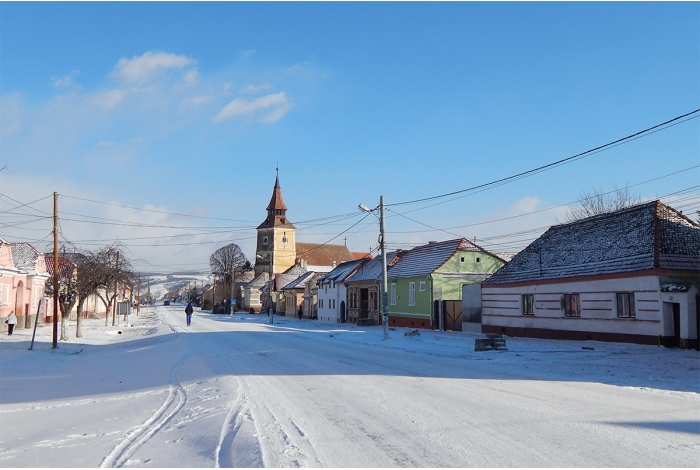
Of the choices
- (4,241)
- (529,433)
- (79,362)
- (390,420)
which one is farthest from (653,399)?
(4,241)

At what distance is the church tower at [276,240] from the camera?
114 meters

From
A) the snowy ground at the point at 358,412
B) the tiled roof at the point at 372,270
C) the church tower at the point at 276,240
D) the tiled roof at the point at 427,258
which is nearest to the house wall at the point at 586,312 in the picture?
the snowy ground at the point at 358,412

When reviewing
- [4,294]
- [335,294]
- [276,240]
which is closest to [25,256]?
[4,294]

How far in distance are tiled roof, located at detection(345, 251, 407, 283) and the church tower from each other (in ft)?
204

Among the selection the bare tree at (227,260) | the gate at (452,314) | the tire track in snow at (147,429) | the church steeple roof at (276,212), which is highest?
the church steeple roof at (276,212)

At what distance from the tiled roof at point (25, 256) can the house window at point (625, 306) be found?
35.8 meters

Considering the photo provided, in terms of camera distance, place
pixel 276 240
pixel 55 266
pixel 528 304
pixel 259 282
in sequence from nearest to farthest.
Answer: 1. pixel 55 266
2. pixel 528 304
3. pixel 259 282
4. pixel 276 240

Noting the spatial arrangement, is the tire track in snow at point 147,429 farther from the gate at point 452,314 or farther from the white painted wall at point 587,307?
the gate at point 452,314

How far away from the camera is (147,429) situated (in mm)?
8781

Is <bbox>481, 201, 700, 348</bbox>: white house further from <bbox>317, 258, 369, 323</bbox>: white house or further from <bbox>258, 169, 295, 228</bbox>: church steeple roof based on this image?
<bbox>258, 169, 295, 228</bbox>: church steeple roof

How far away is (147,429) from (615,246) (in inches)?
832

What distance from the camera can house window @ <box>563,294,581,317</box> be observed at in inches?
1002

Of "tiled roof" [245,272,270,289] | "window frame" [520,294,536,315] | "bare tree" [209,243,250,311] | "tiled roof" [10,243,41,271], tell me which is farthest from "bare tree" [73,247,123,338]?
"bare tree" [209,243,250,311]

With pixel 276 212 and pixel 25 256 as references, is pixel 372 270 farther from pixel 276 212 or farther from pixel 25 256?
pixel 276 212
